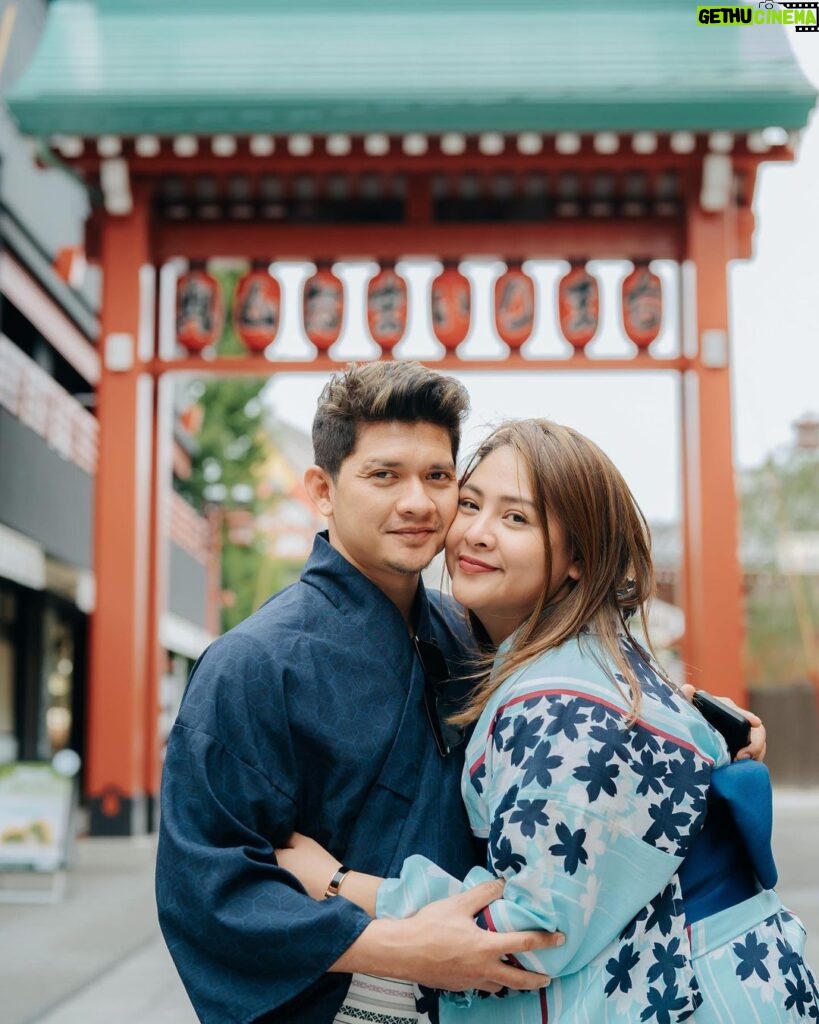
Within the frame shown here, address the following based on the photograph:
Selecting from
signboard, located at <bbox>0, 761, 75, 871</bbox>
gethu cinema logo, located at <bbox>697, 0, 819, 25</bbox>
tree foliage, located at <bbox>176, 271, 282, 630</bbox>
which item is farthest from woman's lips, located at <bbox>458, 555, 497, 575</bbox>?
tree foliage, located at <bbox>176, 271, 282, 630</bbox>

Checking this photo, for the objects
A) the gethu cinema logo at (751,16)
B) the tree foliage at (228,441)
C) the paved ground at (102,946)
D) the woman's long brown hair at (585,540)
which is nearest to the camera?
the woman's long brown hair at (585,540)

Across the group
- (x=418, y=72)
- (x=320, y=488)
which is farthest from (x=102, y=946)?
(x=418, y=72)

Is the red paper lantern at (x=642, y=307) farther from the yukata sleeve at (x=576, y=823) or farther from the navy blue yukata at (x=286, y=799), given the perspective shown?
the yukata sleeve at (x=576, y=823)

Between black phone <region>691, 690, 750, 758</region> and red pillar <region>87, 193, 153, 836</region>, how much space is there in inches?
291

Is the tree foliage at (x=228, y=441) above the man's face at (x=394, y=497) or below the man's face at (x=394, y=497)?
above

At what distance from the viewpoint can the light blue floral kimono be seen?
188cm

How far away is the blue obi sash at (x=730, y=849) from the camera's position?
2039 mm

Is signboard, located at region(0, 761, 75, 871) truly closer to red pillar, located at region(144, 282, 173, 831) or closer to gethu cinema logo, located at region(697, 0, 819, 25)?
red pillar, located at region(144, 282, 173, 831)

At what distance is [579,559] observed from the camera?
2250 millimetres

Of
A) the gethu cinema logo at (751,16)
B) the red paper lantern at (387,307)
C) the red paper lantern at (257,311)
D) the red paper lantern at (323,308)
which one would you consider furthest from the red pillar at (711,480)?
the red paper lantern at (257,311)

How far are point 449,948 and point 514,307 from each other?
8.08m

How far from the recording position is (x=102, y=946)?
5805 millimetres

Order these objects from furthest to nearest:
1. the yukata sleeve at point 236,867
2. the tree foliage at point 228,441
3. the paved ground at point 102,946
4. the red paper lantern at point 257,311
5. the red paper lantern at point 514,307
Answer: the tree foliage at point 228,441
the red paper lantern at point 257,311
the red paper lantern at point 514,307
the paved ground at point 102,946
the yukata sleeve at point 236,867

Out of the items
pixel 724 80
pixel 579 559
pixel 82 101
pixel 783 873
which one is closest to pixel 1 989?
pixel 579 559
